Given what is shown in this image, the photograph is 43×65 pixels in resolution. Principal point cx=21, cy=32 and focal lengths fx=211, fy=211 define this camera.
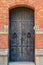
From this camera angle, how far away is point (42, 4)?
7.30 metres

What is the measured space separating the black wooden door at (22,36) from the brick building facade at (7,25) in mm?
345

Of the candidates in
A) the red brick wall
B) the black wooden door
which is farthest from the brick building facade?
the black wooden door

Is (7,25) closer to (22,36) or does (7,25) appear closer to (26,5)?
(22,36)

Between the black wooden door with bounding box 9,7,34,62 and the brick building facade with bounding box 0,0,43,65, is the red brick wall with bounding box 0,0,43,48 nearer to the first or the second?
the brick building facade with bounding box 0,0,43,65

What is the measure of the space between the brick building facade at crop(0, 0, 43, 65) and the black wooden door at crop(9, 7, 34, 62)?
1.13 ft

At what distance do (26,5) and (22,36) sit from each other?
3.68ft

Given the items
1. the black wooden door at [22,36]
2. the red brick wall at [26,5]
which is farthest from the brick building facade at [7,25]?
the black wooden door at [22,36]

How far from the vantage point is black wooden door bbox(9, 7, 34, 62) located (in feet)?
24.9

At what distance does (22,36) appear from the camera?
761 cm

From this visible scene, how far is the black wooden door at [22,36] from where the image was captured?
760 centimetres

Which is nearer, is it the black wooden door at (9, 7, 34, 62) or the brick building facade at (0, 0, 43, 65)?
the brick building facade at (0, 0, 43, 65)

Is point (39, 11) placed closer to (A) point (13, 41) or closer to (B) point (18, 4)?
(B) point (18, 4)

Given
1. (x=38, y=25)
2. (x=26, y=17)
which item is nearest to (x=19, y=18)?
(x=26, y=17)

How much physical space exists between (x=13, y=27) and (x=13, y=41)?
506 millimetres
